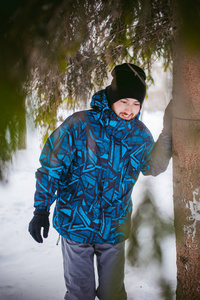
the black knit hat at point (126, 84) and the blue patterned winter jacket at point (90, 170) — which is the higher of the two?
the black knit hat at point (126, 84)

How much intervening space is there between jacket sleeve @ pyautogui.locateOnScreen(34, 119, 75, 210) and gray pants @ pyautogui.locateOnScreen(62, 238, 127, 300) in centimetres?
41

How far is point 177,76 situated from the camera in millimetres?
1664

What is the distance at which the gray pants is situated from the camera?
1959 mm

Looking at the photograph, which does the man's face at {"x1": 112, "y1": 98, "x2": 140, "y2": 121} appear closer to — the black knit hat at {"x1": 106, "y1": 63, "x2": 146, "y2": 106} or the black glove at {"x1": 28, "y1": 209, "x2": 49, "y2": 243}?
the black knit hat at {"x1": 106, "y1": 63, "x2": 146, "y2": 106}

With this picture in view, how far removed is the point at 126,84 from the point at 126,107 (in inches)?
6.1

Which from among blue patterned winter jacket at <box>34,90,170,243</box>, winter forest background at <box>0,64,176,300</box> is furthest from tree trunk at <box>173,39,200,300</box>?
blue patterned winter jacket at <box>34,90,170,243</box>

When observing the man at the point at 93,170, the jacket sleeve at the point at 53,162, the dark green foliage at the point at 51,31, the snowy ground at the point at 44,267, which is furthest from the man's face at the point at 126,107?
the snowy ground at the point at 44,267

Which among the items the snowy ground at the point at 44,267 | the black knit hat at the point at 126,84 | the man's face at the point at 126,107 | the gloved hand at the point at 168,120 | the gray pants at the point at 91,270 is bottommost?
the snowy ground at the point at 44,267

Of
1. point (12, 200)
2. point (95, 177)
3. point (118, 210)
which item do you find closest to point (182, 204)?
point (118, 210)

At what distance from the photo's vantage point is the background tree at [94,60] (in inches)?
37.9

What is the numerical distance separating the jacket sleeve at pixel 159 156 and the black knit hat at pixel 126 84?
0.34 meters

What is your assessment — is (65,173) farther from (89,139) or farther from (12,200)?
(12,200)

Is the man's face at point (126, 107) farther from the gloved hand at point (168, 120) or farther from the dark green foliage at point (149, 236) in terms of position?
A: the dark green foliage at point (149, 236)

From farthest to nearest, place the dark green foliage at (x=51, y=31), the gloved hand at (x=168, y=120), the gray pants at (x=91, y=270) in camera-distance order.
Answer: the gray pants at (x=91, y=270) → the gloved hand at (x=168, y=120) → the dark green foliage at (x=51, y=31)
